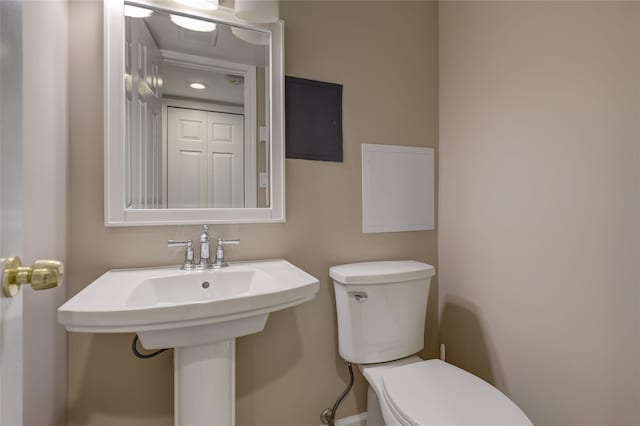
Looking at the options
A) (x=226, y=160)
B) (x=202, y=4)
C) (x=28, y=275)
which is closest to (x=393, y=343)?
(x=226, y=160)

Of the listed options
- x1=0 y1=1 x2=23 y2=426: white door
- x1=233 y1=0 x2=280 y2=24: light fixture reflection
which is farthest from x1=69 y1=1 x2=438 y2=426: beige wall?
Result: x1=0 y1=1 x2=23 y2=426: white door

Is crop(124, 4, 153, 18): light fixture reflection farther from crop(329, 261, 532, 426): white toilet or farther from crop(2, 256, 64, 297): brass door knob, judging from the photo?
crop(329, 261, 532, 426): white toilet

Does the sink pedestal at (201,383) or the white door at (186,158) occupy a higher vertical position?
Result: the white door at (186,158)

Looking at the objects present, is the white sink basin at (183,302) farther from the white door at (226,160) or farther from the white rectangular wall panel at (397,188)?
the white rectangular wall panel at (397,188)

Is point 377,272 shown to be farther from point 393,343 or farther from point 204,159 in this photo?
point 204,159

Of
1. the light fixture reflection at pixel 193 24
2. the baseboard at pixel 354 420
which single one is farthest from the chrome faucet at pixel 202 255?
the baseboard at pixel 354 420

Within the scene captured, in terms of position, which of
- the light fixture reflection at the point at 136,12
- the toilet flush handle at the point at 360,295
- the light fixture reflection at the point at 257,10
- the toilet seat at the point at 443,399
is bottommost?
the toilet seat at the point at 443,399

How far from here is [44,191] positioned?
3.01 ft

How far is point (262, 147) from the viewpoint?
4.36 feet

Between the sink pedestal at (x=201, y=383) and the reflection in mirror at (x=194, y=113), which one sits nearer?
the sink pedestal at (x=201, y=383)

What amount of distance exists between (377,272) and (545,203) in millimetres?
671

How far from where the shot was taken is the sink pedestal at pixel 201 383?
901 millimetres

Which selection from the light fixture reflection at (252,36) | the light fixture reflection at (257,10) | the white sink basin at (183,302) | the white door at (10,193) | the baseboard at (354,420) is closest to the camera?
the white door at (10,193)

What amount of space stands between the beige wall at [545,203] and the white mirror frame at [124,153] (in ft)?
2.91
